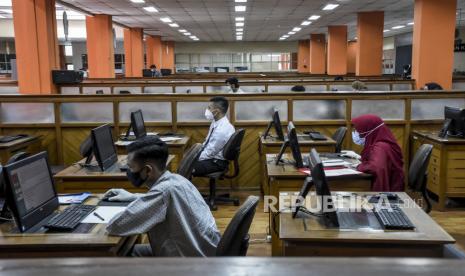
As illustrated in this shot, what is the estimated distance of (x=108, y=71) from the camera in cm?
1327

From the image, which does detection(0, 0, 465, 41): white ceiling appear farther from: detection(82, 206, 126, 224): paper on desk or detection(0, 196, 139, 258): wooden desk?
detection(0, 196, 139, 258): wooden desk

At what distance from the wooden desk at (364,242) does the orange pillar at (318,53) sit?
65.9 feet

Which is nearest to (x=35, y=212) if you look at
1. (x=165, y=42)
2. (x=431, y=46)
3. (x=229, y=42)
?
(x=431, y=46)

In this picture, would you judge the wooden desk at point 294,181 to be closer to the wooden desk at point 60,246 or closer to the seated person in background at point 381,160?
the seated person in background at point 381,160

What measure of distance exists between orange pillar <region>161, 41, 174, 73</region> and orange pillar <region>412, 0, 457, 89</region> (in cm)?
1710

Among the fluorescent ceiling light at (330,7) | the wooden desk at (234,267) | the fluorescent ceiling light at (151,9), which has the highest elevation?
the fluorescent ceiling light at (330,7)

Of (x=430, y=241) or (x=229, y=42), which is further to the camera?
(x=229, y=42)

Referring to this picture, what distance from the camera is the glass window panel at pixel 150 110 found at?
20.1 feet

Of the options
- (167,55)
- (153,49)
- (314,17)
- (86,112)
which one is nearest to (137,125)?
(86,112)

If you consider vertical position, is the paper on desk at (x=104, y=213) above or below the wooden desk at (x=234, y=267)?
below

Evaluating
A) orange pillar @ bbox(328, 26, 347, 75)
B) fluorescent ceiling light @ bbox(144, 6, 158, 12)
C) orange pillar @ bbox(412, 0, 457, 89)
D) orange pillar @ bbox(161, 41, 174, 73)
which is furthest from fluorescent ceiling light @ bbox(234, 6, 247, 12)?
orange pillar @ bbox(161, 41, 174, 73)

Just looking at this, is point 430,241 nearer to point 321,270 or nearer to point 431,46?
point 321,270

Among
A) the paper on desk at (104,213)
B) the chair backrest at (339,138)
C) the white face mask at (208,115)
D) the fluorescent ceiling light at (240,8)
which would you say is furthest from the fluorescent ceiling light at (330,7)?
the paper on desk at (104,213)

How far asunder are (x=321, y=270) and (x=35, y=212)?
209 centimetres
